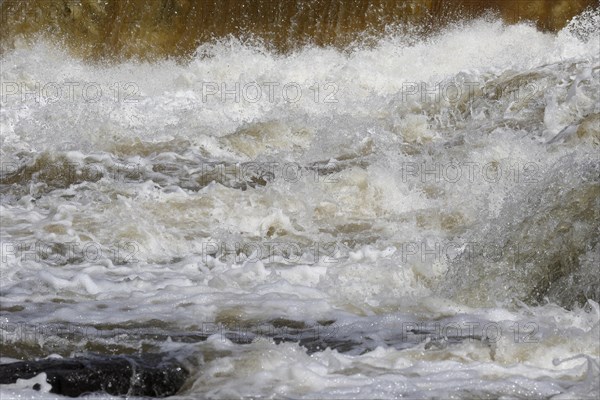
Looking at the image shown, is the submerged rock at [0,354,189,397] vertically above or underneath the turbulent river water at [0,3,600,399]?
underneath

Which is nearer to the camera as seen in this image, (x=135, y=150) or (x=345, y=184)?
(x=345, y=184)

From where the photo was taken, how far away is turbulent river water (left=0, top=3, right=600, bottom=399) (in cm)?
331

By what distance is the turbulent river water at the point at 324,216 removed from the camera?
10.9 feet

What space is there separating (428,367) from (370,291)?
1054mm

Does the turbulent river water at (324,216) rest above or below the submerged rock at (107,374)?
above

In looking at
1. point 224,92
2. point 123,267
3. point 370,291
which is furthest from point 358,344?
point 224,92

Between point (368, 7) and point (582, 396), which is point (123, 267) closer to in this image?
point (582, 396)

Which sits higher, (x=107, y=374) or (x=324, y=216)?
(x=324, y=216)

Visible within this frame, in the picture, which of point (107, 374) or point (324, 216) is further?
point (324, 216)

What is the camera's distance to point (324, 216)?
565 centimetres

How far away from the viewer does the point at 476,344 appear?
132 inches

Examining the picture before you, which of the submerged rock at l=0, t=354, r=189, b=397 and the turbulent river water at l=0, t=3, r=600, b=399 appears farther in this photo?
the turbulent river water at l=0, t=3, r=600, b=399

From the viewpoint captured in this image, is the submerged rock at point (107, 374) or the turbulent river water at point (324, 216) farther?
the turbulent river water at point (324, 216)

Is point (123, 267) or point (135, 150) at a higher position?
point (135, 150)
